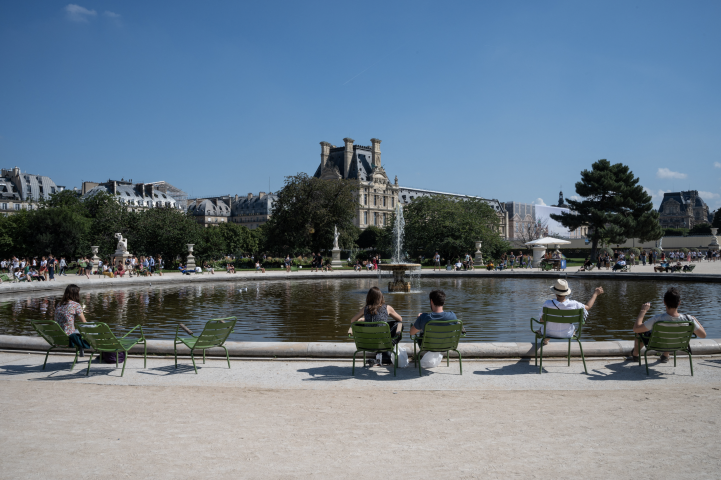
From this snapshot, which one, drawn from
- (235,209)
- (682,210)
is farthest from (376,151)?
(682,210)

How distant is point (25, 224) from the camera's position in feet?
196

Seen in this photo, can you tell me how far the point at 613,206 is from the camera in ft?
172

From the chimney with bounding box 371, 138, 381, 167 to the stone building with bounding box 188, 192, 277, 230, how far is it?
110ft

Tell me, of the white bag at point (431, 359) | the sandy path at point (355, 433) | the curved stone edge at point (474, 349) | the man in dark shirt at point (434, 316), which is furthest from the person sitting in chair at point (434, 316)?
the sandy path at point (355, 433)

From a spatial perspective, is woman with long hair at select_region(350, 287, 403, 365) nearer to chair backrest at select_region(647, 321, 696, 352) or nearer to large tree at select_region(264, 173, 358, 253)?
chair backrest at select_region(647, 321, 696, 352)

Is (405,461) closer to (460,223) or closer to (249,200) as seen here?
(460,223)

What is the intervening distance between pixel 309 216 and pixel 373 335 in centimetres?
4769

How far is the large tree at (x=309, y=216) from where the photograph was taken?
55.2m

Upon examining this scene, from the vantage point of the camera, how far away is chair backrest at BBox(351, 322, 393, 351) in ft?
23.9

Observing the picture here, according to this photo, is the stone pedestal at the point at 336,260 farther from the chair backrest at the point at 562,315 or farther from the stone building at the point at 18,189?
the stone building at the point at 18,189

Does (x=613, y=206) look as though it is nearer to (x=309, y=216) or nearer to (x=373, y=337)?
(x=309, y=216)

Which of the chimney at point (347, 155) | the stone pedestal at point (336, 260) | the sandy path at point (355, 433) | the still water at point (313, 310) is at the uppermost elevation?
the chimney at point (347, 155)

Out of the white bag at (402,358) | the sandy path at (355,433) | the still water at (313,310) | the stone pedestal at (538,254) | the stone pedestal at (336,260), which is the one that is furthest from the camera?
the stone pedestal at (336,260)

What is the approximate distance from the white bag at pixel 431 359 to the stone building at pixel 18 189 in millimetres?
96600
